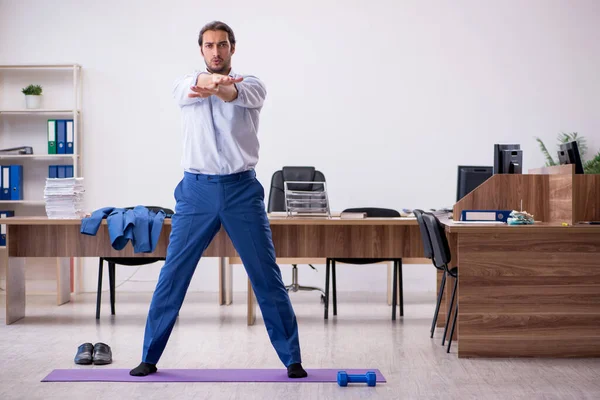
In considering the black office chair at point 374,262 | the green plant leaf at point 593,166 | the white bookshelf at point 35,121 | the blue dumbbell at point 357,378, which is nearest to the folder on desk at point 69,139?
the white bookshelf at point 35,121

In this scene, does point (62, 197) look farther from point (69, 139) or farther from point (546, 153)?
point (546, 153)

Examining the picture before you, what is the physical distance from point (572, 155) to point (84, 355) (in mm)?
2843

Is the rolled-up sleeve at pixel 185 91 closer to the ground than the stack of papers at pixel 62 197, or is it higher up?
higher up

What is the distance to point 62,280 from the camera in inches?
241

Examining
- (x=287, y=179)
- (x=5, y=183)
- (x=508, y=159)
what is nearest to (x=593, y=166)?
(x=508, y=159)

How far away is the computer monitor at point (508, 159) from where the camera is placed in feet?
14.6

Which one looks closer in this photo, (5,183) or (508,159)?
(508,159)

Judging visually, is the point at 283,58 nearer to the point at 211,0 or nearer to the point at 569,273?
the point at 211,0

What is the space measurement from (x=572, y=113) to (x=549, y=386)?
428cm

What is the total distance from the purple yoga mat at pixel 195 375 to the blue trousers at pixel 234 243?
150 mm

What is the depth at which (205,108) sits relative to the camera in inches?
129

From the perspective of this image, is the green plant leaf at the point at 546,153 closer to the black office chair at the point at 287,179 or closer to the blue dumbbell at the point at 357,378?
the black office chair at the point at 287,179

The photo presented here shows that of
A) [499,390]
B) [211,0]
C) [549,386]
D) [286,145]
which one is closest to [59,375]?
[499,390]

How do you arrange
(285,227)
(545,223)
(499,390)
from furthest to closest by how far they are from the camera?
1. (285,227)
2. (545,223)
3. (499,390)
